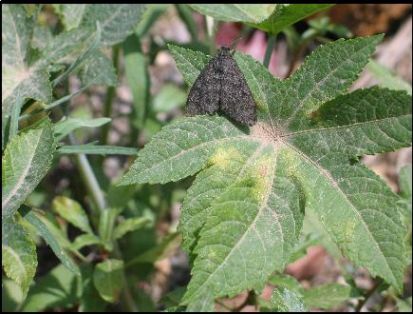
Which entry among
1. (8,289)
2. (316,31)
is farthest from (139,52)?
(8,289)

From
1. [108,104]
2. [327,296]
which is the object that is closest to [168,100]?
[108,104]

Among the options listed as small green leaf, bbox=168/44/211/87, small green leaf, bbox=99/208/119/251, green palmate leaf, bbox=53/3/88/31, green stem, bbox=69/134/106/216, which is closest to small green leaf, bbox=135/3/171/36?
green palmate leaf, bbox=53/3/88/31

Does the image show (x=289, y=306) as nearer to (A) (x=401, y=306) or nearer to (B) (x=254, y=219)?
(B) (x=254, y=219)

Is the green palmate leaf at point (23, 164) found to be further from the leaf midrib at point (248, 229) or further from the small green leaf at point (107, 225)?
the small green leaf at point (107, 225)

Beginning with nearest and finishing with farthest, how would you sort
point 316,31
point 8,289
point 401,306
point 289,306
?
point 289,306, point 401,306, point 8,289, point 316,31

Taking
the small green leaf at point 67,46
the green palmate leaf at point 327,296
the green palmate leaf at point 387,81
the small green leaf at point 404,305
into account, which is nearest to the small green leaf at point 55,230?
the small green leaf at point 67,46

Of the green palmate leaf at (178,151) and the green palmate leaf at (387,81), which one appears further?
the green palmate leaf at (387,81)
